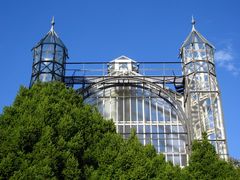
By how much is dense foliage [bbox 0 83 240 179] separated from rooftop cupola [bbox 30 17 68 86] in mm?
7966

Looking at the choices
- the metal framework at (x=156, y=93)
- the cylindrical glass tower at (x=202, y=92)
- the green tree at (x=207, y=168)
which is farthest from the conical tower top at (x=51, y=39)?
the green tree at (x=207, y=168)

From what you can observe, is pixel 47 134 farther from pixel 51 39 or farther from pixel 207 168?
pixel 51 39

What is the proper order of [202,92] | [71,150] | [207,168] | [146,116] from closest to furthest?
[71,150] → [207,168] → [202,92] → [146,116]

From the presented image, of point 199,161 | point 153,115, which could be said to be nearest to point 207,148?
point 199,161

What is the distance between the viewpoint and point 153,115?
1033 inches

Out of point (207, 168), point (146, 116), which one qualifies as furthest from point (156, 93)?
point (207, 168)

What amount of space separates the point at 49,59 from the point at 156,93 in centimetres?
735

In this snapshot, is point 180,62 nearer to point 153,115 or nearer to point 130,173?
point 153,115

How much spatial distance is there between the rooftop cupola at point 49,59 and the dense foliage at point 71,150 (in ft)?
26.1

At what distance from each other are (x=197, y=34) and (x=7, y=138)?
1691 centimetres

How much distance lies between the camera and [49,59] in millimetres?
26625

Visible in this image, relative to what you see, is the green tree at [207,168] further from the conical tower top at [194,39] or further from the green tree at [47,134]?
the conical tower top at [194,39]

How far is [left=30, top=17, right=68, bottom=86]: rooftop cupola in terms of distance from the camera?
85.2ft

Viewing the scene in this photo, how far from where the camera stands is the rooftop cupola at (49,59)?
1022 inches
